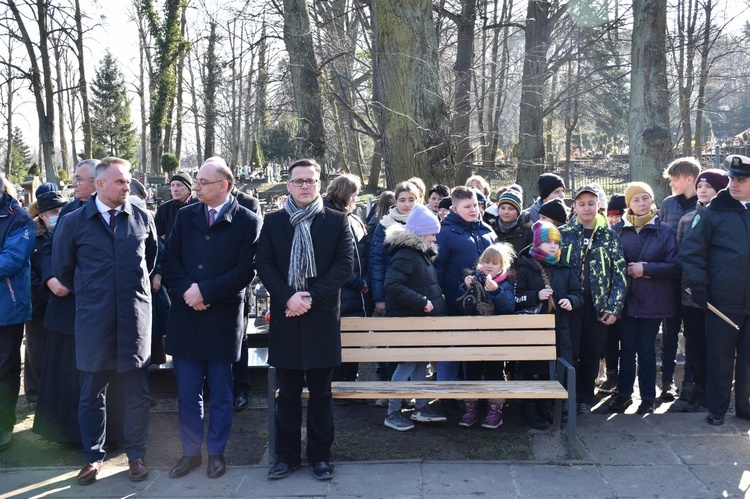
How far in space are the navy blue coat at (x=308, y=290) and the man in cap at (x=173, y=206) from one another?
89.3 inches

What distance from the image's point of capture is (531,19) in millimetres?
16688

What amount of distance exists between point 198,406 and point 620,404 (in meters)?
3.49

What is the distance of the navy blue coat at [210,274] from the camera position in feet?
15.7

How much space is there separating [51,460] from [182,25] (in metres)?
33.2

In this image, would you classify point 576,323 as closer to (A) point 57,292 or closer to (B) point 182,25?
(A) point 57,292

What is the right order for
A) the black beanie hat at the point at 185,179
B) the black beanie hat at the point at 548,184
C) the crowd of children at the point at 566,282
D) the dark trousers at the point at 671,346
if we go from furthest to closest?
the black beanie hat at the point at 548,184 → the black beanie hat at the point at 185,179 → the dark trousers at the point at 671,346 → the crowd of children at the point at 566,282

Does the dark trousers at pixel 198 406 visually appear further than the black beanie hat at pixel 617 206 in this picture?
No

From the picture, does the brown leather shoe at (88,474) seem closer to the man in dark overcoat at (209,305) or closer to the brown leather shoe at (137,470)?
the brown leather shoe at (137,470)

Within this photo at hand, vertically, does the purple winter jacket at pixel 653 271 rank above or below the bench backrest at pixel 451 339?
above

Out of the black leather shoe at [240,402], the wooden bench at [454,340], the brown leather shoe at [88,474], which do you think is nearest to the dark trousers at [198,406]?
the brown leather shoe at [88,474]

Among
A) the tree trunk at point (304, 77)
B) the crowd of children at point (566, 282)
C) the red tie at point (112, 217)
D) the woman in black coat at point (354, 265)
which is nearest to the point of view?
the red tie at point (112, 217)

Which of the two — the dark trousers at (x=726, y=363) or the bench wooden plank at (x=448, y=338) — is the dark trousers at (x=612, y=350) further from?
the bench wooden plank at (x=448, y=338)

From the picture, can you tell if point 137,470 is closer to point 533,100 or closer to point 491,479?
point 491,479

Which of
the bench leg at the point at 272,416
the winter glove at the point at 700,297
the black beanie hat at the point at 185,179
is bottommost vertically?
the bench leg at the point at 272,416
